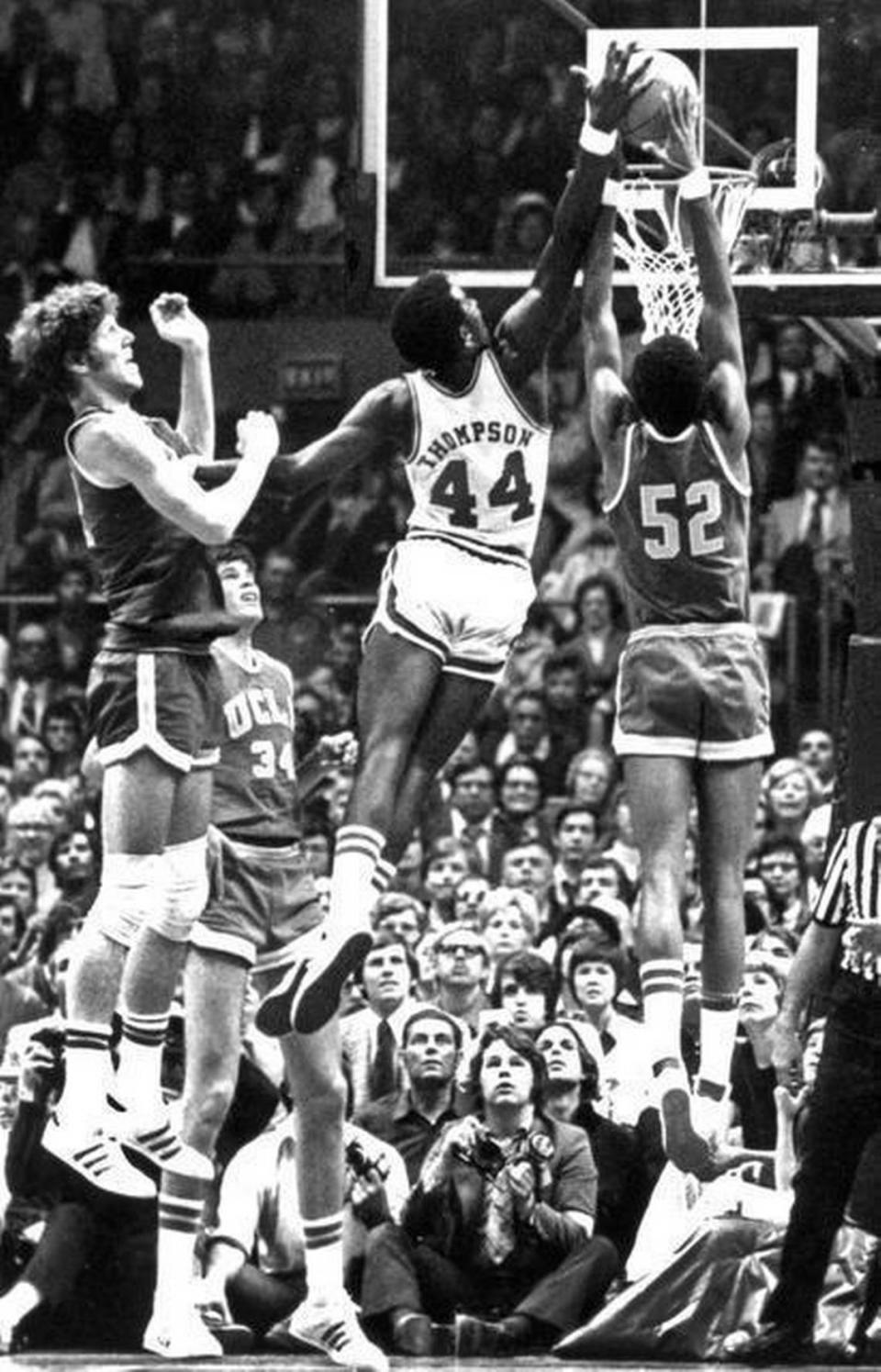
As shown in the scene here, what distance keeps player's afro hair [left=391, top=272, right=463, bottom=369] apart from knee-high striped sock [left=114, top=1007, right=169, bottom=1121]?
6.90 ft

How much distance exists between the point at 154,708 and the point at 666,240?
2.20 m

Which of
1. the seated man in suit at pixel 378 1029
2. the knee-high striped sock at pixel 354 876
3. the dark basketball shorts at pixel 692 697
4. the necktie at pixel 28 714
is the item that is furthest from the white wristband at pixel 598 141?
the necktie at pixel 28 714

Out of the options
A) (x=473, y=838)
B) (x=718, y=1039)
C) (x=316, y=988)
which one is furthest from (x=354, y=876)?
(x=473, y=838)

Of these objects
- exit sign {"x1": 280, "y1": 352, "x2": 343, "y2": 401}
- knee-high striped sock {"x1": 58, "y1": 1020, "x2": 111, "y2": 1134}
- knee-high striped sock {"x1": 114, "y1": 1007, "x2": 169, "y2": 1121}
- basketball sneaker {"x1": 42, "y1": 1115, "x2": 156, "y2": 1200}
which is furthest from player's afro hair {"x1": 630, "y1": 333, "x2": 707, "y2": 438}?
exit sign {"x1": 280, "y1": 352, "x2": 343, "y2": 401}

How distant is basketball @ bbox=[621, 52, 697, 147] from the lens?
33.3ft

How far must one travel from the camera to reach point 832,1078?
10.8m

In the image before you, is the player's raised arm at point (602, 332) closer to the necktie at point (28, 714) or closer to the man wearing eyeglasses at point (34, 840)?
the man wearing eyeglasses at point (34, 840)

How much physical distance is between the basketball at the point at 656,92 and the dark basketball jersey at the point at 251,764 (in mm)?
2112

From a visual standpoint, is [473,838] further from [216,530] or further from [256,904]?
[216,530]

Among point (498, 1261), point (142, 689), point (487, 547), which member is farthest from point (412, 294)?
point (498, 1261)

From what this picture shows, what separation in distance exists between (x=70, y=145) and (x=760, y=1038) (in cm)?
952

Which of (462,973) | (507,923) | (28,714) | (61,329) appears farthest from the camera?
(28,714)

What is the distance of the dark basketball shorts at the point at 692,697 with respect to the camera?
10227mm

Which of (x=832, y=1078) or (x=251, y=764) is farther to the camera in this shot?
(x=251, y=764)
